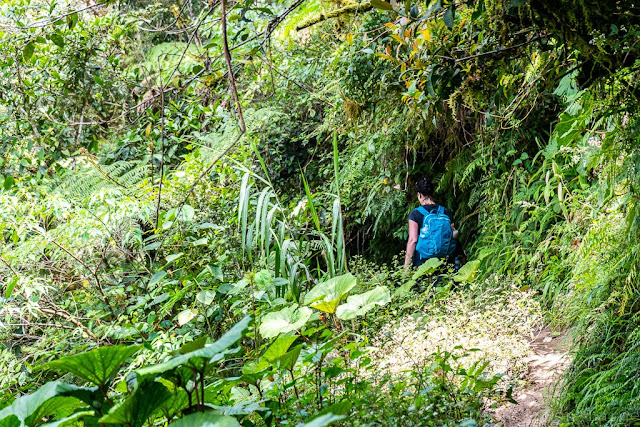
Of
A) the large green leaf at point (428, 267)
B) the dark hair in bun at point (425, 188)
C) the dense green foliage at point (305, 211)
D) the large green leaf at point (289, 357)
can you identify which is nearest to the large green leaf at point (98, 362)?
the dense green foliage at point (305, 211)

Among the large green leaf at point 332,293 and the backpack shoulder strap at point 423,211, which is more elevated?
the large green leaf at point 332,293

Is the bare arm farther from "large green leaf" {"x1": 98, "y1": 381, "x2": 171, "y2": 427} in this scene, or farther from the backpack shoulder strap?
"large green leaf" {"x1": 98, "y1": 381, "x2": 171, "y2": 427}

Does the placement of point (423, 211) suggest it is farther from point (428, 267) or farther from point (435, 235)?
point (428, 267)

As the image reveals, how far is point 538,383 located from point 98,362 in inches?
119

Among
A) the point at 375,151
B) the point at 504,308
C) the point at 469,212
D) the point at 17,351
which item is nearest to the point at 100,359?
the point at 504,308

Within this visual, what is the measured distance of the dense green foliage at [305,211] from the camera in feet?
7.41

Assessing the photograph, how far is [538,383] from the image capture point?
379 centimetres

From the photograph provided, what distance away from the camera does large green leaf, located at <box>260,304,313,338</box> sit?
2.81 meters

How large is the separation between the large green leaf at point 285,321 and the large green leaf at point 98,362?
4.27 ft

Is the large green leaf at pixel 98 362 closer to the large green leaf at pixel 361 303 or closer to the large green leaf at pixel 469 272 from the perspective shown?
the large green leaf at pixel 361 303

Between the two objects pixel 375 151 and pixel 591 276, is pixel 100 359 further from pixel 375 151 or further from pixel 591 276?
pixel 375 151

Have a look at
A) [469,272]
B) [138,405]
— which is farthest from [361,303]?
[469,272]

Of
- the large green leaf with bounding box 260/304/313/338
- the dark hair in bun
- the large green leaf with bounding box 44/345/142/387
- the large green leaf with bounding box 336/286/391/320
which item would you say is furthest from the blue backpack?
the large green leaf with bounding box 44/345/142/387

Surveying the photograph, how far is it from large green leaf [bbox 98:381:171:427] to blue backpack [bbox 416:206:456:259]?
4415 mm
